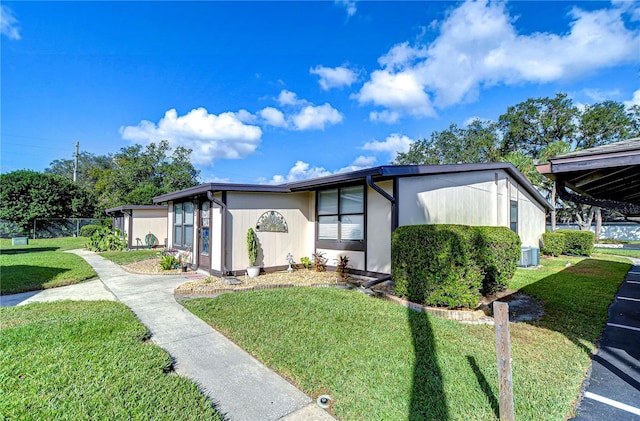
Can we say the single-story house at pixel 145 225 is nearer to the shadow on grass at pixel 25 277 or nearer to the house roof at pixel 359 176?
the shadow on grass at pixel 25 277

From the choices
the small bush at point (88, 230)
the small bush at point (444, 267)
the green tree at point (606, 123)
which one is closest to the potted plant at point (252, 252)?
the small bush at point (444, 267)

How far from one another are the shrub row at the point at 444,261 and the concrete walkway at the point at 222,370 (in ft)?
10.6

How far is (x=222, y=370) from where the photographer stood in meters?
3.26

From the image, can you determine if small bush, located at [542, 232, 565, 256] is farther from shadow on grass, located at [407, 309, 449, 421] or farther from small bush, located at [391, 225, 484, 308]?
shadow on grass, located at [407, 309, 449, 421]

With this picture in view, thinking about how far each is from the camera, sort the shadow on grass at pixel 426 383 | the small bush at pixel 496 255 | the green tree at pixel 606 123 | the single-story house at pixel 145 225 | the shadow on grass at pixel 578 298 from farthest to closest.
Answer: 1. the green tree at pixel 606 123
2. the single-story house at pixel 145 225
3. the small bush at pixel 496 255
4. the shadow on grass at pixel 578 298
5. the shadow on grass at pixel 426 383

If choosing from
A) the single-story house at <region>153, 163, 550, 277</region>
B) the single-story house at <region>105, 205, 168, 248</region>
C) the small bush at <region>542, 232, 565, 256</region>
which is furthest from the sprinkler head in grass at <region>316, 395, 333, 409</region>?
the single-story house at <region>105, 205, 168, 248</region>

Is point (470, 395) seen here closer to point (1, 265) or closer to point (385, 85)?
point (1, 265)

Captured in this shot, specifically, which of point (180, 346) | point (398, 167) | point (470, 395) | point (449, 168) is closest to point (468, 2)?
point (449, 168)

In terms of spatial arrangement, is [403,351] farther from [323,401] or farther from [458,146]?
[458,146]

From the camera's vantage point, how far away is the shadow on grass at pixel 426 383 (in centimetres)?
245

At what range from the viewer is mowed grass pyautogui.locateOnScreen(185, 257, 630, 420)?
2.61 m

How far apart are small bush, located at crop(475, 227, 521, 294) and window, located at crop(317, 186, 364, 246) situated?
10.2 feet

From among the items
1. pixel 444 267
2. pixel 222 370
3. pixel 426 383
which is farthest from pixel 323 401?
pixel 444 267

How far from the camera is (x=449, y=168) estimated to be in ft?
24.7
